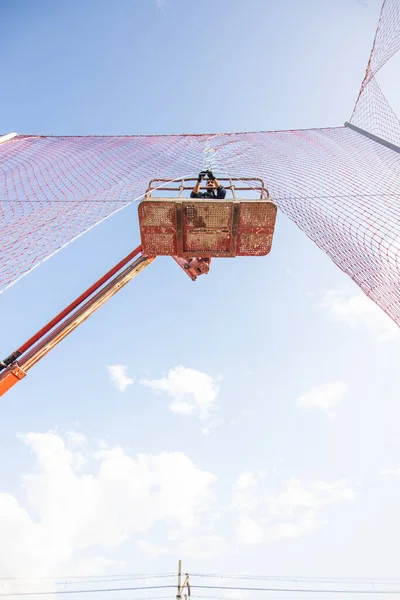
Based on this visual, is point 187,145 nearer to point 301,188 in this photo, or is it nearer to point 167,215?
point 301,188

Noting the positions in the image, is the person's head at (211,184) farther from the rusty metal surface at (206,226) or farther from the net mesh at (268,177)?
the rusty metal surface at (206,226)

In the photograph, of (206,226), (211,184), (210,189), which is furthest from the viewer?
(211,184)

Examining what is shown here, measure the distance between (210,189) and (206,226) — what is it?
0.86 m

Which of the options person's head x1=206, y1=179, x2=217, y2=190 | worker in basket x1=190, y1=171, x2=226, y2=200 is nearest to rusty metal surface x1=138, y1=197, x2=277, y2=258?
worker in basket x1=190, y1=171, x2=226, y2=200

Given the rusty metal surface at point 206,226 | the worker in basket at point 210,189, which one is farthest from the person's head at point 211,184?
the rusty metal surface at point 206,226

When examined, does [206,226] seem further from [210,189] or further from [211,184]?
[211,184]

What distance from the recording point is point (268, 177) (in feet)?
14.0

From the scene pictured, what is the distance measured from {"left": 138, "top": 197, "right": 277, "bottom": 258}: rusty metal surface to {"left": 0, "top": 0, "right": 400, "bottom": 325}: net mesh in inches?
18.1

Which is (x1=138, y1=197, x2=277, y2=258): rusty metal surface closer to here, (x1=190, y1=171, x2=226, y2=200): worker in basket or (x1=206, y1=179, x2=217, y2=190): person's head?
(x1=190, y1=171, x2=226, y2=200): worker in basket

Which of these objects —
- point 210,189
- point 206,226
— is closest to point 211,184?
point 210,189

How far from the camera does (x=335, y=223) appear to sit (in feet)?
11.4

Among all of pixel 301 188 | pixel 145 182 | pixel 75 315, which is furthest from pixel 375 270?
pixel 75 315

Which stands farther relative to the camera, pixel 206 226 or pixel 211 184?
pixel 211 184

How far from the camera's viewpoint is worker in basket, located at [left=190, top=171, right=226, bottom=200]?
3473mm
